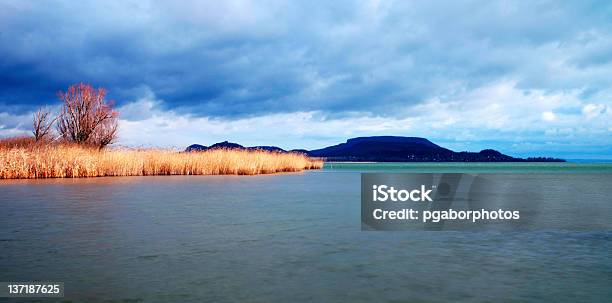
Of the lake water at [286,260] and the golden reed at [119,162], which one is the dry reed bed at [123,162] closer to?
the golden reed at [119,162]

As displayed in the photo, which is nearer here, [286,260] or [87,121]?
[286,260]

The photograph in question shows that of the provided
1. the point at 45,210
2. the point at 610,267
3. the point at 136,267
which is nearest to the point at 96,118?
the point at 45,210

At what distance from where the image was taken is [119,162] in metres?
25.3

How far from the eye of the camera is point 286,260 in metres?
5.56

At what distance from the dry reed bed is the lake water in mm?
14442

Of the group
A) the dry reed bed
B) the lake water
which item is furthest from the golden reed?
the lake water

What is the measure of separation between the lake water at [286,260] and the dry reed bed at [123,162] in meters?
14.4

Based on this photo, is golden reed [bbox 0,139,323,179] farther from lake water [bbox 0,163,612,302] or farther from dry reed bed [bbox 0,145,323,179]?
lake water [bbox 0,163,612,302]

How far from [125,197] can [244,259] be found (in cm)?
858

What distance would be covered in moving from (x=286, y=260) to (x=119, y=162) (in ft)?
71.4

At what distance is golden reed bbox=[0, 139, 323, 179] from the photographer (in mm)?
22250

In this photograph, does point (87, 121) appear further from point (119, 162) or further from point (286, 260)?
point (286, 260)

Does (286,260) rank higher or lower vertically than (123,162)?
lower

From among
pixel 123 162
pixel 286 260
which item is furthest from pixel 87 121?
pixel 286 260
